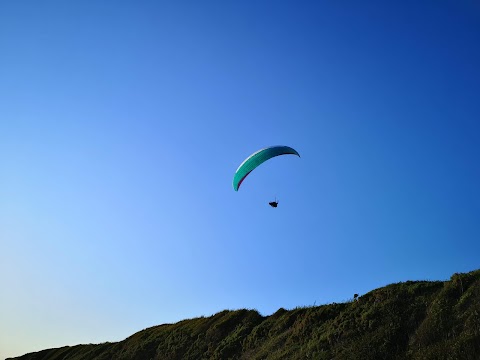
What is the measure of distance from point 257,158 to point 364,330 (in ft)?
51.2

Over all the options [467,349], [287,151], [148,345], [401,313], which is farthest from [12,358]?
[467,349]

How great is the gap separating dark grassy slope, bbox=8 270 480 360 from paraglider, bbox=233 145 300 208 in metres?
12.5

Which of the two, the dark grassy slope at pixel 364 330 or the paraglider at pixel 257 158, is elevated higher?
the paraglider at pixel 257 158

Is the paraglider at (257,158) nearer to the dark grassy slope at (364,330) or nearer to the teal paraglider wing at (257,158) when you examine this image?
the teal paraglider wing at (257,158)

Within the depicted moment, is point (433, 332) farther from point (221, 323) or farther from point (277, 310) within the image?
point (221, 323)

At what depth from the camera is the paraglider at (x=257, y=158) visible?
33.0m

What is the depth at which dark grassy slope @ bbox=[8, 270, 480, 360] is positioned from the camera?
2084 cm

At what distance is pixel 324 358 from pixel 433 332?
6.41 m

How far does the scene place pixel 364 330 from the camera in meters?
24.5

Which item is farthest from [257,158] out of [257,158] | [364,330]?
[364,330]

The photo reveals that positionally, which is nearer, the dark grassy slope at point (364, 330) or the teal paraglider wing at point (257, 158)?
the dark grassy slope at point (364, 330)

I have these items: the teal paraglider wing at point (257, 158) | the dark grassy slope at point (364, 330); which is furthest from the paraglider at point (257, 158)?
the dark grassy slope at point (364, 330)

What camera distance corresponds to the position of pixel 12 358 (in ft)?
219

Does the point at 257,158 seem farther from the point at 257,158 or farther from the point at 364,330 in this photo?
the point at 364,330
